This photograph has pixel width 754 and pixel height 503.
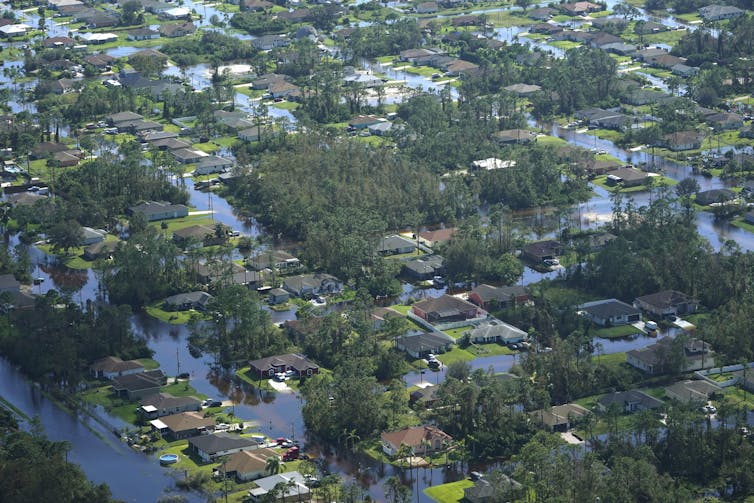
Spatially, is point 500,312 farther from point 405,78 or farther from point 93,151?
point 405,78

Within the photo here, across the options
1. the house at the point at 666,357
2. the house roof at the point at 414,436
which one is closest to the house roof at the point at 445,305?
the house at the point at 666,357

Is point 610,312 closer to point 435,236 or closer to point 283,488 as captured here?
point 435,236

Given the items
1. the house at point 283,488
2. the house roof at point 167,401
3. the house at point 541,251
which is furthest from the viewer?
the house at point 541,251

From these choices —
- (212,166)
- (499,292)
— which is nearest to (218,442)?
(499,292)

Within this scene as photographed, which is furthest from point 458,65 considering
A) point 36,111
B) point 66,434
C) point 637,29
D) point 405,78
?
point 66,434

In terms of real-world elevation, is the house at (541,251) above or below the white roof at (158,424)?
below

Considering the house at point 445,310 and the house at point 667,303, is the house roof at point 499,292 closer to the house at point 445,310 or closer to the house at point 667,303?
the house at point 445,310
